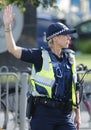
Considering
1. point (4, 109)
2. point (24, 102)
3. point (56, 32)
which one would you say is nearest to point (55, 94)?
point (56, 32)

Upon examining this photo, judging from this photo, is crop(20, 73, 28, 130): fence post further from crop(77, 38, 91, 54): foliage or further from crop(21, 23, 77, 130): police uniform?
crop(77, 38, 91, 54): foliage

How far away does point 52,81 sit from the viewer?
595 cm

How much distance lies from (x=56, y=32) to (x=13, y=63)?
601 centimetres

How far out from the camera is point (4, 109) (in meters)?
8.64

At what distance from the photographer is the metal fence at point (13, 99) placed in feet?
26.5

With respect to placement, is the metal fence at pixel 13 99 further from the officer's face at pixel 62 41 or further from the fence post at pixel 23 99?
the officer's face at pixel 62 41

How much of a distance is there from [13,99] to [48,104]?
2812 millimetres

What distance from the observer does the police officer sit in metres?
5.95

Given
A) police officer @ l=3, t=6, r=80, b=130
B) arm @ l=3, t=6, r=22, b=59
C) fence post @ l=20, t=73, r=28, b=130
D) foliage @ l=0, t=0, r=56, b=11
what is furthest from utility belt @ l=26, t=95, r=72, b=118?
fence post @ l=20, t=73, r=28, b=130

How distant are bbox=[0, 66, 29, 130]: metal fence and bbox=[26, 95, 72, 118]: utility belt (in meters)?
1.90

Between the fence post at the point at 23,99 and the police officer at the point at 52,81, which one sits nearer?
the police officer at the point at 52,81

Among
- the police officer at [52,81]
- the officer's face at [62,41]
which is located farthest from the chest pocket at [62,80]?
the officer's face at [62,41]

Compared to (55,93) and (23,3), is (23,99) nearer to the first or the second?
(23,3)

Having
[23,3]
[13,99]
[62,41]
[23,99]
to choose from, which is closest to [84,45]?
A: [13,99]
